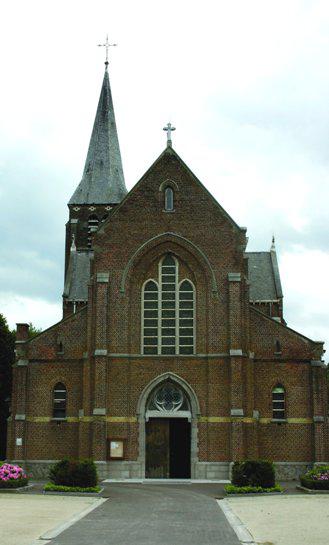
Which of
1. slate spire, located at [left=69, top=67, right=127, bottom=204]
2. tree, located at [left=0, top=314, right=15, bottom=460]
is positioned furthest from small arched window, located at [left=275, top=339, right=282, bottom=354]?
slate spire, located at [left=69, top=67, right=127, bottom=204]

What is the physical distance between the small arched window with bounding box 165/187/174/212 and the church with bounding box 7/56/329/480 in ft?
0.16

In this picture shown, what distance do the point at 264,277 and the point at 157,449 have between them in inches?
754

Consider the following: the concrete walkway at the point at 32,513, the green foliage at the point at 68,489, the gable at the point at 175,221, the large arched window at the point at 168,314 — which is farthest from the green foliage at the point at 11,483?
the gable at the point at 175,221

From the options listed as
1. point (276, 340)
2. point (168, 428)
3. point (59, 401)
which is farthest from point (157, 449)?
point (276, 340)

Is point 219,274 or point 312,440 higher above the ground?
point 219,274

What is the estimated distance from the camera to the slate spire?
58.2m

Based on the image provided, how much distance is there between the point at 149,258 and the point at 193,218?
2.91 meters

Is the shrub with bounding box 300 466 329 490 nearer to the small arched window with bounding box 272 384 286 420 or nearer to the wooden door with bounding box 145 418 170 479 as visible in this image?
the small arched window with bounding box 272 384 286 420

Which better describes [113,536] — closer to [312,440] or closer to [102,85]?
[312,440]

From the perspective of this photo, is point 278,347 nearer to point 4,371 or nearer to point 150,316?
point 150,316

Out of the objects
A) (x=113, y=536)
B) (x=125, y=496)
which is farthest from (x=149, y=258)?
(x=113, y=536)

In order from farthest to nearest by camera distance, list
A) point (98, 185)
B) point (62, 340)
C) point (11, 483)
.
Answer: point (98, 185) → point (62, 340) → point (11, 483)

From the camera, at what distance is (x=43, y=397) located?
36.3 m

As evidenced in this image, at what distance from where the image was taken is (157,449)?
1390 inches
